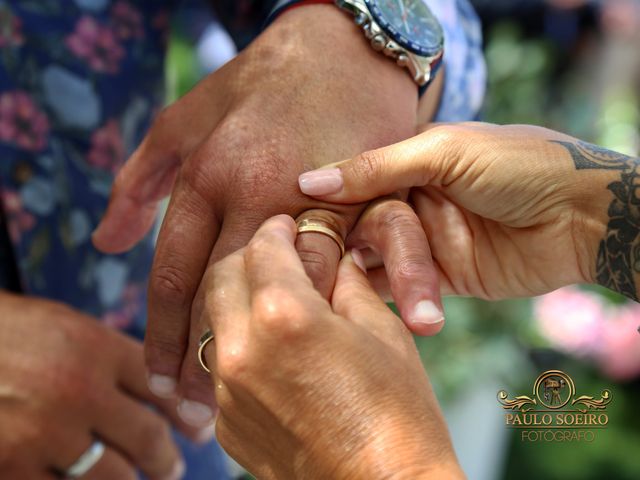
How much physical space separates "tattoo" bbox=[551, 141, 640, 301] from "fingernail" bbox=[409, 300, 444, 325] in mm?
230

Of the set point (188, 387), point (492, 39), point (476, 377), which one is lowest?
point (476, 377)

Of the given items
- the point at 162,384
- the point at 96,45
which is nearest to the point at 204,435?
the point at 162,384

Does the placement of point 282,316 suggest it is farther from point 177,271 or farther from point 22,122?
point 22,122

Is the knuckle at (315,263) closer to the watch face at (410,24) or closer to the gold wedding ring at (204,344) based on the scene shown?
the gold wedding ring at (204,344)

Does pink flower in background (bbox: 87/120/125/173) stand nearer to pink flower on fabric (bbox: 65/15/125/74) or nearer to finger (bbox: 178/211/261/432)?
pink flower on fabric (bbox: 65/15/125/74)

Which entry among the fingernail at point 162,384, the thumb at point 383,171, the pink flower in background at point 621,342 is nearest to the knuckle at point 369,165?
the thumb at point 383,171

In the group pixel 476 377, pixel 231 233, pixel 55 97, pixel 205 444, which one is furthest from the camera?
pixel 476 377

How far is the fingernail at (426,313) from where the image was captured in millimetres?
776

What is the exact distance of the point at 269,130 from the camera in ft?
Result: 2.91

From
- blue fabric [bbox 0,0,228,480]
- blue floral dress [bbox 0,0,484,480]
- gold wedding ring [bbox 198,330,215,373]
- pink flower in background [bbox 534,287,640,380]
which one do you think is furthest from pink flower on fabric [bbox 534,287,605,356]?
gold wedding ring [bbox 198,330,215,373]

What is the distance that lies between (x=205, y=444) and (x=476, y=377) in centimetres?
121

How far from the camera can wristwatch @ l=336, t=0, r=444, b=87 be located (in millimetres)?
942

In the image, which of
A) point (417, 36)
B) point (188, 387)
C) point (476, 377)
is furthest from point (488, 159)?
→ point (476, 377)

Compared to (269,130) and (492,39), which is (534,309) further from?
(269,130)
